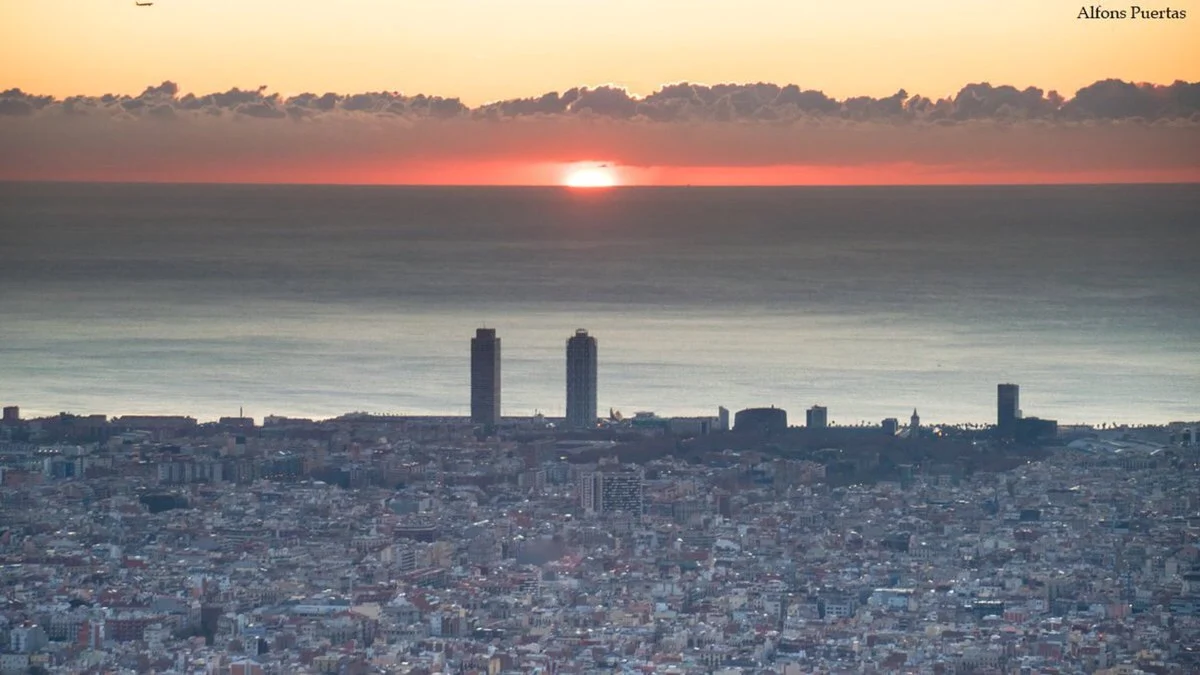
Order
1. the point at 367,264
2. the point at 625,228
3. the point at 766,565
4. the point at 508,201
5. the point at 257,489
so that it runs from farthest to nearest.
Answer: the point at 508,201 → the point at 625,228 → the point at 367,264 → the point at 257,489 → the point at 766,565

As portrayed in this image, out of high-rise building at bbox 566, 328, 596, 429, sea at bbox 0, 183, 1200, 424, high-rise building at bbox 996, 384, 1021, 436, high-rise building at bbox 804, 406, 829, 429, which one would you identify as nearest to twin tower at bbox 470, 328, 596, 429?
high-rise building at bbox 566, 328, 596, 429

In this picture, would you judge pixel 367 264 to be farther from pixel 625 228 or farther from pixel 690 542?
pixel 690 542

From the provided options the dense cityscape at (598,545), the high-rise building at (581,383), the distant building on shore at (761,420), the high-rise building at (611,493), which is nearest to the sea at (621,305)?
the high-rise building at (581,383)

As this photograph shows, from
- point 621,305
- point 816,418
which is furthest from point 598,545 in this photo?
point 621,305

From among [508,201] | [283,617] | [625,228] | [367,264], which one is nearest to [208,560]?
[283,617]

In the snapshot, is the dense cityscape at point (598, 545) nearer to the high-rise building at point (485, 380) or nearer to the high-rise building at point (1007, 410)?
the high-rise building at point (1007, 410)
